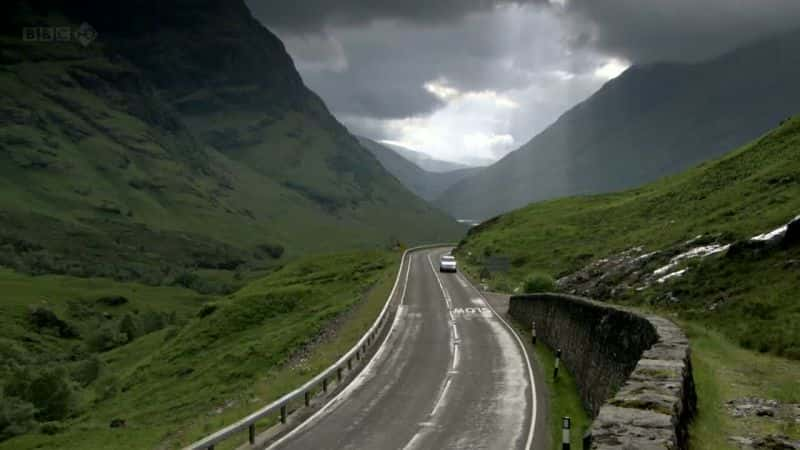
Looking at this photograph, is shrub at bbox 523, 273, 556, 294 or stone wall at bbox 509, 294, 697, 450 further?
shrub at bbox 523, 273, 556, 294

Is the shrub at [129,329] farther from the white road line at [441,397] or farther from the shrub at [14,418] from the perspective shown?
the white road line at [441,397]

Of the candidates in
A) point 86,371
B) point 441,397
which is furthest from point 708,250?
point 86,371

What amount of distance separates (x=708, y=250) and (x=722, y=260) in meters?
4.47

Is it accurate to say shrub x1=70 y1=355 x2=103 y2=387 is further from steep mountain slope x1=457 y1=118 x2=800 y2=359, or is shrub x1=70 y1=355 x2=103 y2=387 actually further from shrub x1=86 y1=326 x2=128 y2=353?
steep mountain slope x1=457 y1=118 x2=800 y2=359

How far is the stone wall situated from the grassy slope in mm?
1131

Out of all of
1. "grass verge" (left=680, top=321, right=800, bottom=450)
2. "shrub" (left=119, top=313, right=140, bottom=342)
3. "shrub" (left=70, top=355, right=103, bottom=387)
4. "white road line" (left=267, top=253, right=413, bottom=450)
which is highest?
"grass verge" (left=680, top=321, right=800, bottom=450)

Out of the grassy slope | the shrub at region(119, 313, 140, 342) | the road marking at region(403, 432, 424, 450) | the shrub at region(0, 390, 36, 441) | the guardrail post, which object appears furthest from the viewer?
the shrub at region(119, 313, 140, 342)

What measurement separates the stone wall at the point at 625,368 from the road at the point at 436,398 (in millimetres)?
2065

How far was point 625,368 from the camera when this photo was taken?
16031mm

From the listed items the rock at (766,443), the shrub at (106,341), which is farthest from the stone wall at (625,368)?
the shrub at (106,341)

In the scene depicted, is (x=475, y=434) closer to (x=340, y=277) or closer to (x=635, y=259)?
(x=635, y=259)

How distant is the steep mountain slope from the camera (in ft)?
70.7

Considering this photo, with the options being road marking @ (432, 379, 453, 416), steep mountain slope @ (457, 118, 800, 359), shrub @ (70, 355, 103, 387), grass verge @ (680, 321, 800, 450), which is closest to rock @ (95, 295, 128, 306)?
shrub @ (70, 355, 103, 387)

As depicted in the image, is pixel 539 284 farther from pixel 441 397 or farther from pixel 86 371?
pixel 86 371
